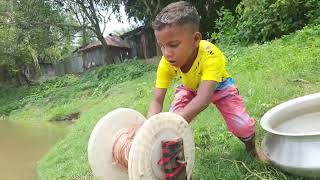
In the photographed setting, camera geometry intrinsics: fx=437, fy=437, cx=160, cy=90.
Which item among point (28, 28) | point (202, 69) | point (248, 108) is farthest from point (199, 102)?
point (28, 28)

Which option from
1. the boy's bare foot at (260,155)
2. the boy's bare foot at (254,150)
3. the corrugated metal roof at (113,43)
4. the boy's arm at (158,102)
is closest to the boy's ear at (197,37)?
the boy's arm at (158,102)

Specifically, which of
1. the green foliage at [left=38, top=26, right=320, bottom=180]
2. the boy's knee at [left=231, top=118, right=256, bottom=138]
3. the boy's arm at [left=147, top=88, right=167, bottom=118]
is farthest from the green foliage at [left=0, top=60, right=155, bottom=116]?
the boy's knee at [left=231, top=118, right=256, bottom=138]

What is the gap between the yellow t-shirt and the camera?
9.78 feet

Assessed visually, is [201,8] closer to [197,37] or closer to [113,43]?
[113,43]

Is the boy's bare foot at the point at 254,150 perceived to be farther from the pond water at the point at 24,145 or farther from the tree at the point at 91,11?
the tree at the point at 91,11

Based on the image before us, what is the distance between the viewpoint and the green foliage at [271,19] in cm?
1066

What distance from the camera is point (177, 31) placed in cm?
278

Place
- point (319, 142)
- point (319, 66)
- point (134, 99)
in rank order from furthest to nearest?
point (134, 99)
point (319, 66)
point (319, 142)

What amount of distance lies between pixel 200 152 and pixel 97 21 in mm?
22223

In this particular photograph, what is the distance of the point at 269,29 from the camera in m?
11.1

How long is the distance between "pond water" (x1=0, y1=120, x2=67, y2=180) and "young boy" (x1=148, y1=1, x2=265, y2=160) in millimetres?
4347

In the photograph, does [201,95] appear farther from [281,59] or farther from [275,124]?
[281,59]

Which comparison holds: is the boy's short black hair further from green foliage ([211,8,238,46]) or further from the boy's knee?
green foliage ([211,8,238,46])

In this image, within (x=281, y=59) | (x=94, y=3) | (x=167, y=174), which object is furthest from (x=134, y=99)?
(x=94, y=3)
